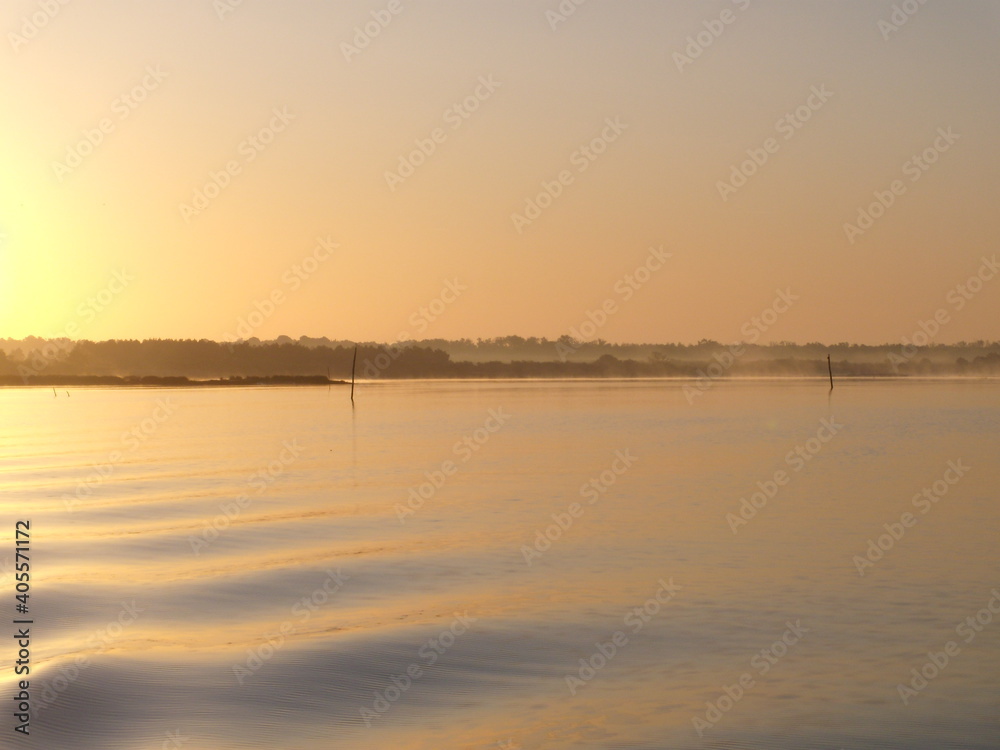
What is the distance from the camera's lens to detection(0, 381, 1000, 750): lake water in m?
11.2

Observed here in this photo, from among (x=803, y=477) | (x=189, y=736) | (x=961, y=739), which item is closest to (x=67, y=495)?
(x=189, y=736)

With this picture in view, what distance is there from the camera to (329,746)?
34.0 feet

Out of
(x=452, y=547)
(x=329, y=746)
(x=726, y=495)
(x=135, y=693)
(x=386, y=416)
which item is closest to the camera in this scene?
(x=329, y=746)

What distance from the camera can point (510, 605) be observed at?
54.4 ft

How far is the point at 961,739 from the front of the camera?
10.5 meters

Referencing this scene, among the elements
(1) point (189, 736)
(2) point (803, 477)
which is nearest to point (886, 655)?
(1) point (189, 736)

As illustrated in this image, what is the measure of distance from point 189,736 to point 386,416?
216ft

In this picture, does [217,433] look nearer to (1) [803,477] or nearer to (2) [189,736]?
(1) [803,477]

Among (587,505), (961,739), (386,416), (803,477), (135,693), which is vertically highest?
(386,416)

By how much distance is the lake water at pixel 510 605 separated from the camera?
11.2 meters

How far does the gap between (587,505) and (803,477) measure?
1039 centimetres

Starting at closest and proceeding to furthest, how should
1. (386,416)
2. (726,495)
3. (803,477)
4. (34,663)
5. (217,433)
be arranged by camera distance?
(34,663) → (726,495) → (803,477) → (217,433) → (386,416)

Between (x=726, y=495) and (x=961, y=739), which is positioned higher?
(x=726, y=495)

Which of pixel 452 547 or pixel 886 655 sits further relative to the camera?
pixel 452 547
